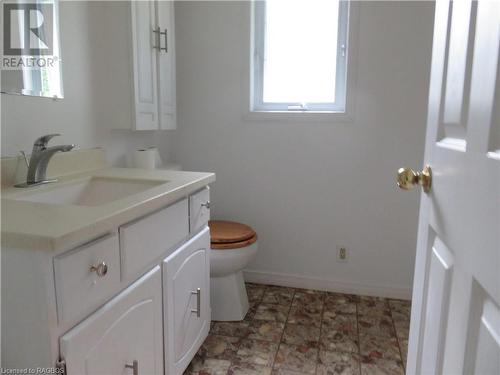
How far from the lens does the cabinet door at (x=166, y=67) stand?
Result: 6.26 feet

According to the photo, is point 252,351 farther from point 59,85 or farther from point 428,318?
point 59,85

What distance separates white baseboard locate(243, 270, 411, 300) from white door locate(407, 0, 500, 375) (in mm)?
1464

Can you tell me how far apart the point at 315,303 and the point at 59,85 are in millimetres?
1715

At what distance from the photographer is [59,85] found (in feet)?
4.86

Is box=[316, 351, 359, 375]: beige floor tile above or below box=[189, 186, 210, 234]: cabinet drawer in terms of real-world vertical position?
below

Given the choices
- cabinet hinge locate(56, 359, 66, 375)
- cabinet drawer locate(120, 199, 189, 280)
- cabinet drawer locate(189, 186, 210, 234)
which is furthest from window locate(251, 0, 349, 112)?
cabinet hinge locate(56, 359, 66, 375)

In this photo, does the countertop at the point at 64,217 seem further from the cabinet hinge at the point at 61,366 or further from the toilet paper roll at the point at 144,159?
the toilet paper roll at the point at 144,159

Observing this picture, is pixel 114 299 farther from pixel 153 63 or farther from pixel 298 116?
pixel 298 116

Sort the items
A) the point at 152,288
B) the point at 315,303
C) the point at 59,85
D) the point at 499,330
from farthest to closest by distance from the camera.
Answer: the point at 315,303 → the point at 59,85 → the point at 152,288 → the point at 499,330

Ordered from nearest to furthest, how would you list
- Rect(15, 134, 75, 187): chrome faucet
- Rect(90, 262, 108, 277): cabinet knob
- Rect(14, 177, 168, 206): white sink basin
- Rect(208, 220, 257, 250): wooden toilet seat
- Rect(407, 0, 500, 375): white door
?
Rect(407, 0, 500, 375): white door → Rect(90, 262, 108, 277): cabinet knob → Rect(15, 134, 75, 187): chrome faucet → Rect(14, 177, 168, 206): white sink basin → Rect(208, 220, 257, 250): wooden toilet seat

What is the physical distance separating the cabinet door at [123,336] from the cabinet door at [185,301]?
0.06 metres

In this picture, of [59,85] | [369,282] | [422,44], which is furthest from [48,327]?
[422,44]

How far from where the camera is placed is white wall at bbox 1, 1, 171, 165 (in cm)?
141

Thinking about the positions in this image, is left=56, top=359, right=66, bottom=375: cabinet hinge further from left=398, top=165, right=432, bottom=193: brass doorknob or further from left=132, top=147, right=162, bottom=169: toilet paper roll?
left=132, top=147, right=162, bottom=169: toilet paper roll
